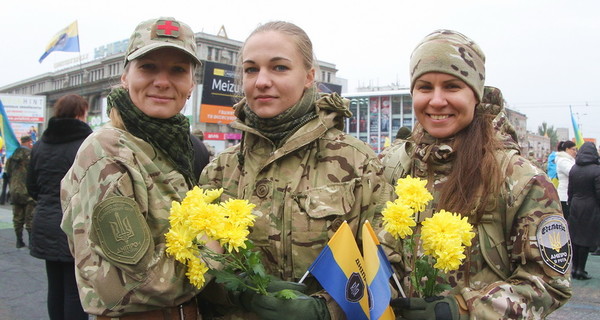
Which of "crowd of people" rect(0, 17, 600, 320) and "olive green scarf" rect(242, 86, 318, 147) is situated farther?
"olive green scarf" rect(242, 86, 318, 147)

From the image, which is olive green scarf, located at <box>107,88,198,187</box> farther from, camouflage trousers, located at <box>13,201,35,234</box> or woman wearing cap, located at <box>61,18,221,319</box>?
camouflage trousers, located at <box>13,201,35,234</box>

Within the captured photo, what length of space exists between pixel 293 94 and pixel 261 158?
35cm

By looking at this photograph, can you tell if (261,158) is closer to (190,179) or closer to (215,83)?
(190,179)

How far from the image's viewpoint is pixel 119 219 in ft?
5.72

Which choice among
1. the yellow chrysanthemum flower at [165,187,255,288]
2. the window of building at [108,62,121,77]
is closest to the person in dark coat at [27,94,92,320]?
the yellow chrysanthemum flower at [165,187,255,288]

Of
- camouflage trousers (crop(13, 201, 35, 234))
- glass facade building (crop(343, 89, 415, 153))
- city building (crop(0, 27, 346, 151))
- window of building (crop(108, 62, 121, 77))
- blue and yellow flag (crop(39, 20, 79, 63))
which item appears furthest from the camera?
window of building (crop(108, 62, 121, 77))

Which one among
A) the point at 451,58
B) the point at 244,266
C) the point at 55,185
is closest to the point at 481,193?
the point at 451,58

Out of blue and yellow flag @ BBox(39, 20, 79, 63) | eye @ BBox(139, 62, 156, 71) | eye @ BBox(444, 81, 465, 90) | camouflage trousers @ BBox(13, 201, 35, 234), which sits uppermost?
blue and yellow flag @ BBox(39, 20, 79, 63)

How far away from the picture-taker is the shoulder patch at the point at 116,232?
173 cm

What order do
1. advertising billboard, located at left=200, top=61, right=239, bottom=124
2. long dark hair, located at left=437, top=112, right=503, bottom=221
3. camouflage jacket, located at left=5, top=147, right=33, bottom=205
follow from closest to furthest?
long dark hair, located at left=437, top=112, right=503, bottom=221
camouflage jacket, located at left=5, top=147, right=33, bottom=205
advertising billboard, located at left=200, top=61, right=239, bottom=124

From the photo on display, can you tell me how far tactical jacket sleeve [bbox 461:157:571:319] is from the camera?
1800 mm

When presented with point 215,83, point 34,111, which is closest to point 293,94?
point 215,83

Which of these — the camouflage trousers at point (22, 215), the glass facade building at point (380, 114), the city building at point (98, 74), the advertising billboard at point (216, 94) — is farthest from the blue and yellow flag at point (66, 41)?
the glass facade building at point (380, 114)

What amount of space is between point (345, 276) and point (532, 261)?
0.78 m
